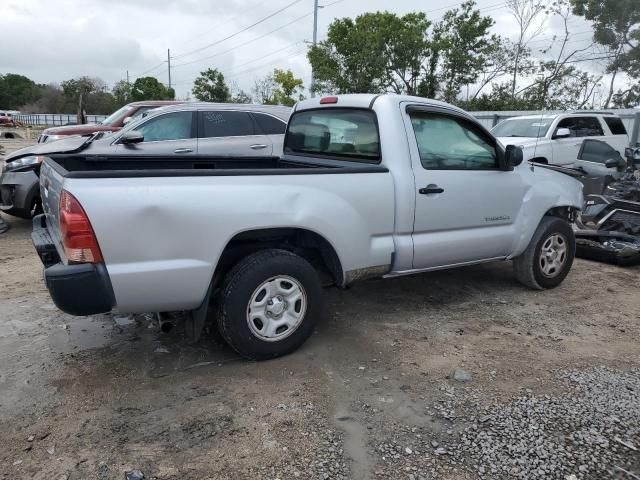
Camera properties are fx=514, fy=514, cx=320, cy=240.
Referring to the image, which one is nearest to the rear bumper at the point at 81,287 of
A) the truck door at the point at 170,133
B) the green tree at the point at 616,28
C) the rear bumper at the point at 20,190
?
the truck door at the point at 170,133

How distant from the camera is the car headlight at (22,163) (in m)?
7.14

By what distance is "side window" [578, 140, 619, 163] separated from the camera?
27.9 ft

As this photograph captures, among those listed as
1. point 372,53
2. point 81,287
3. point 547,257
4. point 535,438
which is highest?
point 372,53

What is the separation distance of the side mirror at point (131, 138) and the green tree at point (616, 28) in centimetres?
2229

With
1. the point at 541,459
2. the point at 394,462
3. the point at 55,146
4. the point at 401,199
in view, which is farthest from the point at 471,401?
the point at 55,146

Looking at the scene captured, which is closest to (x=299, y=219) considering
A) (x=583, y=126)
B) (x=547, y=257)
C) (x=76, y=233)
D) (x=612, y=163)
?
(x=76, y=233)

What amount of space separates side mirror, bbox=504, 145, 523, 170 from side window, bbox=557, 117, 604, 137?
722cm

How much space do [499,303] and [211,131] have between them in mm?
4873

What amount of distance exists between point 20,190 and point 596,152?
888 centimetres

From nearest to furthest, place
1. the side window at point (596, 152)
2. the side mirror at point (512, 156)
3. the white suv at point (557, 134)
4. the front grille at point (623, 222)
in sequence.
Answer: the side mirror at point (512, 156), the front grille at point (623, 222), the side window at point (596, 152), the white suv at point (557, 134)

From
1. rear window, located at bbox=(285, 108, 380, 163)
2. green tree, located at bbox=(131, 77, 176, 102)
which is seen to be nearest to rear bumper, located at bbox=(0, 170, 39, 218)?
rear window, located at bbox=(285, 108, 380, 163)

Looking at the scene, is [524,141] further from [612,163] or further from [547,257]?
[547,257]

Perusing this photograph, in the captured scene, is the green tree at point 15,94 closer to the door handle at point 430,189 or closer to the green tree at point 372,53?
the green tree at point 372,53

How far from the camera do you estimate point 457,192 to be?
4.24m
